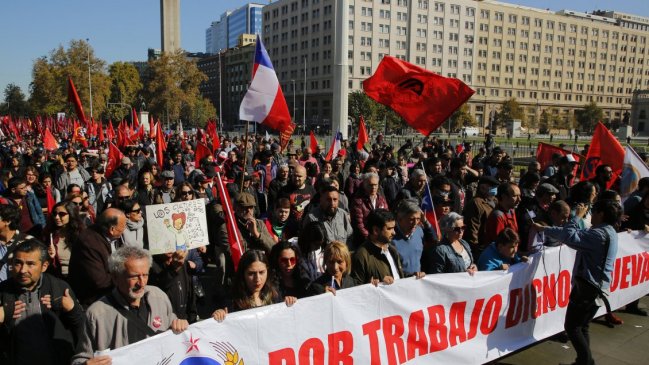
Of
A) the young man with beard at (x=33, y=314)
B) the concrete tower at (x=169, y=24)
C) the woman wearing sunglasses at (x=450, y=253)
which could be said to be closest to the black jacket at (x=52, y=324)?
the young man with beard at (x=33, y=314)

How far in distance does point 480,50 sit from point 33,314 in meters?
112

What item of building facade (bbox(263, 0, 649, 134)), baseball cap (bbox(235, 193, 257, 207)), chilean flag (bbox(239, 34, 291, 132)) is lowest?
baseball cap (bbox(235, 193, 257, 207))

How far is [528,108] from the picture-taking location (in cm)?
11169

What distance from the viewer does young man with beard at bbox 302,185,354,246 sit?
536 centimetres

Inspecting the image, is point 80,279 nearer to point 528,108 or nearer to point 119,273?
point 119,273

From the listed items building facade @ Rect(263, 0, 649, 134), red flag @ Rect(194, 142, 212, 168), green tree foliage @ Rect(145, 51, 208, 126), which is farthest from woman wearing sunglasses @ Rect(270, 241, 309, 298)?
building facade @ Rect(263, 0, 649, 134)

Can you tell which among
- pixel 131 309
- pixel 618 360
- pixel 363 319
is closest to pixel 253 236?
pixel 363 319

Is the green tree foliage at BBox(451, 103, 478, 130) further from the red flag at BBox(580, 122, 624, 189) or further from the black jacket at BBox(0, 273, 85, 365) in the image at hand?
the black jacket at BBox(0, 273, 85, 365)

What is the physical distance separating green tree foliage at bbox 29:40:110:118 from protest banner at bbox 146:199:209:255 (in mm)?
43946

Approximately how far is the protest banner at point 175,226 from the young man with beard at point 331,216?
4.09 feet

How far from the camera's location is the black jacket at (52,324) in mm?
3049

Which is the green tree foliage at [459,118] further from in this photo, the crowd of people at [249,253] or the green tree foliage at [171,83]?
the crowd of people at [249,253]

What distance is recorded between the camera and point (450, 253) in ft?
14.8

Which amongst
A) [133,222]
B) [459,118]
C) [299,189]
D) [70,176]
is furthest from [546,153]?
[459,118]
